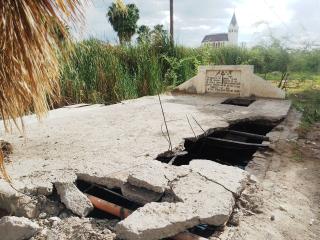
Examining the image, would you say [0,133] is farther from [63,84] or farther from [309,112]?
[309,112]

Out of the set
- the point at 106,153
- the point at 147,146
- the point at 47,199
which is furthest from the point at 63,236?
the point at 147,146

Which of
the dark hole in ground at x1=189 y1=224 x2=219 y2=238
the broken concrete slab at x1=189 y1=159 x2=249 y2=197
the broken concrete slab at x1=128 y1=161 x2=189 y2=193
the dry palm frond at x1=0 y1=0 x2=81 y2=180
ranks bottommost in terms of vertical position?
the dark hole in ground at x1=189 y1=224 x2=219 y2=238

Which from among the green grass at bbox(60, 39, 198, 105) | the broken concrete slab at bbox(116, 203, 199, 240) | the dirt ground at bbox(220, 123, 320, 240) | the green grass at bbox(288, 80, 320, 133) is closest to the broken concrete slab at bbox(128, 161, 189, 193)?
the broken concrete slab at bbox(116, 203, 199, 240)

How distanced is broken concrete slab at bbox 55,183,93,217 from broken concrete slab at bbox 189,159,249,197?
3.04ft

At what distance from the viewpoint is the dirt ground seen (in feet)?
7.44

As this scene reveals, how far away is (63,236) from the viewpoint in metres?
2.28

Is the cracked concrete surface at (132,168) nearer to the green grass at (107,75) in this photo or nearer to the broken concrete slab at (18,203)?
the broken concrete slab at (18,203)

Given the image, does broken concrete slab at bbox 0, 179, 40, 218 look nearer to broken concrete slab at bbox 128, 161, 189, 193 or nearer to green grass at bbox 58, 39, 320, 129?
broken concrete slab at bbox 128, 161, 189, 193

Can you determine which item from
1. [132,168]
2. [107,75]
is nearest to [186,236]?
[132,168]

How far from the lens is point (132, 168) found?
2.93 metres

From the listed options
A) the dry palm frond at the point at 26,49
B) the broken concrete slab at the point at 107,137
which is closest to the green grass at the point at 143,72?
the broken concrete slab at the point at 107,137

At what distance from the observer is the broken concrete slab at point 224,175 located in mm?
2617

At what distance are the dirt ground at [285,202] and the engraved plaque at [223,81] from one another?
391 centimetres

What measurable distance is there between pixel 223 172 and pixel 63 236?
1.36 meters
